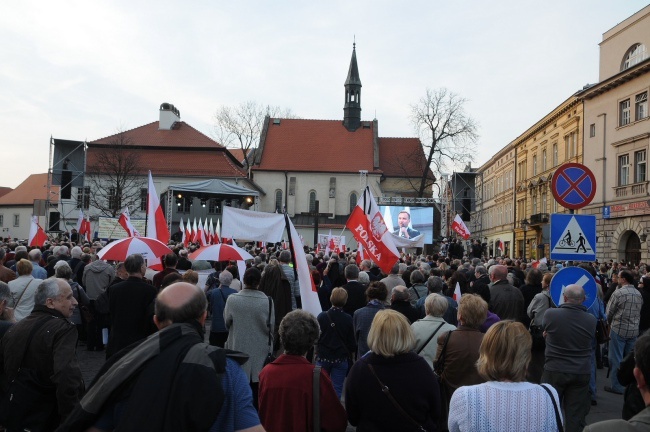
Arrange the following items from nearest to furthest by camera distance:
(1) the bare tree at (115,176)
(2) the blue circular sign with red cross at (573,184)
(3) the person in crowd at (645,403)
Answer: (3) the person in crowd at (645,403) < (2) the blue circular sign with red cross at (573,184) < (1) the bare tree at (115,176)

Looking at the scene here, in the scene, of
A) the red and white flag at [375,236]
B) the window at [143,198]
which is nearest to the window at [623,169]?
the red and white flag at [375,236]

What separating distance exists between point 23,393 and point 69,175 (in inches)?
1606

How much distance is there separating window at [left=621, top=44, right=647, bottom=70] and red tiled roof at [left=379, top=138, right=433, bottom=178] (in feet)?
117

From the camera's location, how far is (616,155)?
123 feet

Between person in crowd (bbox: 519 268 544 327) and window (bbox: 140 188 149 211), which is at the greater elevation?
window (bbox: 140 188 149 211)

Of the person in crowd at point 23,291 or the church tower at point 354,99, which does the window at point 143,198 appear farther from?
the person in crowd at point 23,291

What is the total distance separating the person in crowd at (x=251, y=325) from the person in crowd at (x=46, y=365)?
2.81 metres

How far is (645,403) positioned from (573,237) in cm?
622

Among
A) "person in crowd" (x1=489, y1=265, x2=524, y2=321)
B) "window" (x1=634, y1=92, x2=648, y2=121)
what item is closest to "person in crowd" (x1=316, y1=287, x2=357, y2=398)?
"person in crowd" (x1=489, y1=265, x2=524, y2=321)

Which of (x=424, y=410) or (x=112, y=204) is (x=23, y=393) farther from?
(x=112, y=204)

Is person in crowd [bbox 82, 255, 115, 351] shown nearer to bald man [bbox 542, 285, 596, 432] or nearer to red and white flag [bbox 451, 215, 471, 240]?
bald man [bbox 542, 285, 596, 432]

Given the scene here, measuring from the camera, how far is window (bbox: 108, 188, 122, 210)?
55.7 m

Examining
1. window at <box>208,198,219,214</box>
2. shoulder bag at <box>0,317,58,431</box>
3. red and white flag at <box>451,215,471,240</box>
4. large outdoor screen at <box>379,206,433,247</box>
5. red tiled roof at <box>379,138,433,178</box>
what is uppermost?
red tiled roof at <box>379,138,433,178</box>

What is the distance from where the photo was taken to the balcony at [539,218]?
163 feet
